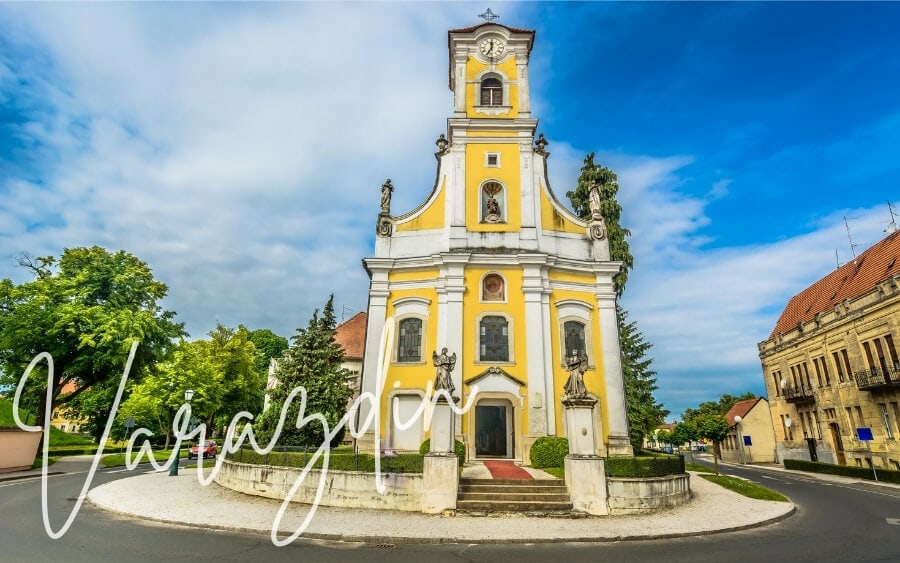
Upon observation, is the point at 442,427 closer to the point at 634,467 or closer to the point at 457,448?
the point at 457,448

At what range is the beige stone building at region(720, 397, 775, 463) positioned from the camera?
1730 inches

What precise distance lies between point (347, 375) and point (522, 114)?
1588cm

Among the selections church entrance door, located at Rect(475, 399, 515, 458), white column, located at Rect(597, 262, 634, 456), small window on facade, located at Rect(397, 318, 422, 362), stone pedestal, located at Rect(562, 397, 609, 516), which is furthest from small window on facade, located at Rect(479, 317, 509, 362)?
stone pedestal, located at Rect(562, 397, 609, 516)

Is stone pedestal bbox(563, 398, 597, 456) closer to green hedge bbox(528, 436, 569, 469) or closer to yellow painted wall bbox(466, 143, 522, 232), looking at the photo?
green hedge bbox(528, 436, 569, 469)

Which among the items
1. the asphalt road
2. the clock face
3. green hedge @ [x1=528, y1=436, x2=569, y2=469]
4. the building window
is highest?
the clock face

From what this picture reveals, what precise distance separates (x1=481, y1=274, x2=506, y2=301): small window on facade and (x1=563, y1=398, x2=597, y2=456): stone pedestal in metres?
8.65

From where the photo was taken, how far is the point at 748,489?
1733cm

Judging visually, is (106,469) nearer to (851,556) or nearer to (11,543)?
(11,543)

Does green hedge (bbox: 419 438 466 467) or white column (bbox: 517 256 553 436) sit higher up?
white column (bbox: 517 256 553 436)

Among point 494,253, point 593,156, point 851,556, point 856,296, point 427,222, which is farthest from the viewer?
point 593,156

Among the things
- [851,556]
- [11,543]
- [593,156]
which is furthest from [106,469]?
[593,156]

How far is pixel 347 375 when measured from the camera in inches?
933

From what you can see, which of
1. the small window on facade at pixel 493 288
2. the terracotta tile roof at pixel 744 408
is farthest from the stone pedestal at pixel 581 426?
the terracotta tile roof at pixel 744 408

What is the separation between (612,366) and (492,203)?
918 cm
